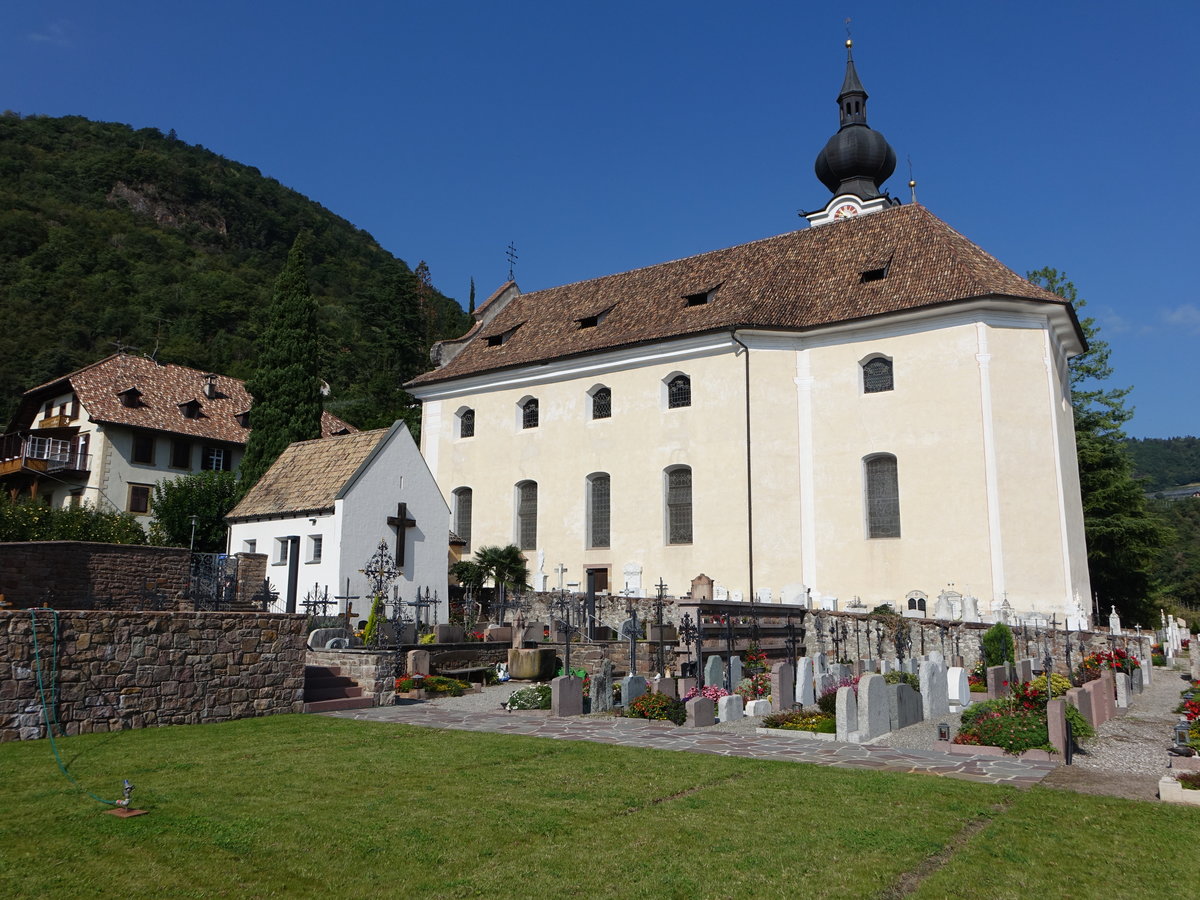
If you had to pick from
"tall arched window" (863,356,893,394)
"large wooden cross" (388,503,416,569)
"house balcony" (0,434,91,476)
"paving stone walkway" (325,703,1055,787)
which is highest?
"tall arched window" (863,356,893,394)

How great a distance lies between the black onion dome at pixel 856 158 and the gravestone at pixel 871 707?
33334mm

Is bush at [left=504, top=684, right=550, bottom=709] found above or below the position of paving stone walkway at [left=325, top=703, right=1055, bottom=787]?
above

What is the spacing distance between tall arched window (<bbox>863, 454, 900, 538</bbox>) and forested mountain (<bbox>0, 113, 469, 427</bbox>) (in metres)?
31.7

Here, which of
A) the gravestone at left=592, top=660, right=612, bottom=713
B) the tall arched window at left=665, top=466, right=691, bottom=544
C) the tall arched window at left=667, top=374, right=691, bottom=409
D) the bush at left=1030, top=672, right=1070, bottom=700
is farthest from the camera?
the tall arched window at left=667, top=374, right=691, bottom=409

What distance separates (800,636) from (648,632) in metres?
3.59

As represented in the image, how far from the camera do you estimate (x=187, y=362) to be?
59.5 m

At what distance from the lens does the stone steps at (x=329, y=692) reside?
46.0 ft

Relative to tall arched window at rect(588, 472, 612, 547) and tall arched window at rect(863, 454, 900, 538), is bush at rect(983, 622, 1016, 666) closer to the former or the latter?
tall arched window at rect(863, 454, 900, 538)

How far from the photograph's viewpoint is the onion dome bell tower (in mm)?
41125

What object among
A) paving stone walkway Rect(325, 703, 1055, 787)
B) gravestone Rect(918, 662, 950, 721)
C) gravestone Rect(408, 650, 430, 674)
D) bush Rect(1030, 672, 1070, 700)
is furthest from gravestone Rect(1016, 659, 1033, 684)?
gravestone Rect(408, 650, 430, 674)

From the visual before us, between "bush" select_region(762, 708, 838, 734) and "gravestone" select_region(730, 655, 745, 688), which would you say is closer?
"bush" select_region(762, 708, 838, 734)

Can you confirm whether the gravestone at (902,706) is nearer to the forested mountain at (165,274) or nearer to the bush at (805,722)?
the bush at (805,722)

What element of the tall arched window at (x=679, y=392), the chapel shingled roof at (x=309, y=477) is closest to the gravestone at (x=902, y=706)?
the chapel shingled roof at (x=309, y=477)

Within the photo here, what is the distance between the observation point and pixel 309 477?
25531 millimetres
